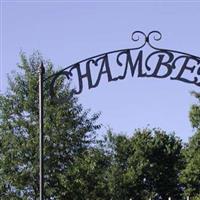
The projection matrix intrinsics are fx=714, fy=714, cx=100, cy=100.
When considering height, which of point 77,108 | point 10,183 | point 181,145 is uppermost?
point 181,145

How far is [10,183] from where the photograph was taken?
22.8 m

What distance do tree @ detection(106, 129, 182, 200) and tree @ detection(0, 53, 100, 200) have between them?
59.4ft

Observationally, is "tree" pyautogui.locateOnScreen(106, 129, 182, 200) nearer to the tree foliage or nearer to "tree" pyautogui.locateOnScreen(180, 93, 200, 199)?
"tree" pyautogui.locateOnScreen(180, 93, 200, 199)

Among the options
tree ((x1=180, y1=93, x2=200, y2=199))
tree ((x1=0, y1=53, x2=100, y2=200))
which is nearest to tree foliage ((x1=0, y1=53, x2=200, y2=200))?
tree ((x1=0, y1=53, x2=100, y2=200))

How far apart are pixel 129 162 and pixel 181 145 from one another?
29.3 feet

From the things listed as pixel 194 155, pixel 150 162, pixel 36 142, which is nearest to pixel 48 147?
pixel 36 142

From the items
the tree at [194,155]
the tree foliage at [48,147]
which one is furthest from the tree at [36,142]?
the tree at [194,155]

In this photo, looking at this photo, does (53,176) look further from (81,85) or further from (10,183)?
(81,85)

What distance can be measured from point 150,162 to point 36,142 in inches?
1111

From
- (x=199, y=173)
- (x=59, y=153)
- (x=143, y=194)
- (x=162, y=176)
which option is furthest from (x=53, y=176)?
(x=162, y=176)

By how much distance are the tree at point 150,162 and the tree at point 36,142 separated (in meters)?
18.1

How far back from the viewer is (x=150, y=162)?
4984 centimetres

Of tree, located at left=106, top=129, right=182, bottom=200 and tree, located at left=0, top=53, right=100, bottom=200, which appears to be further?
tree, located at left=106, top=129, right=182, bottom=200

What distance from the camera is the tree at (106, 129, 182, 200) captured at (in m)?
43.5
